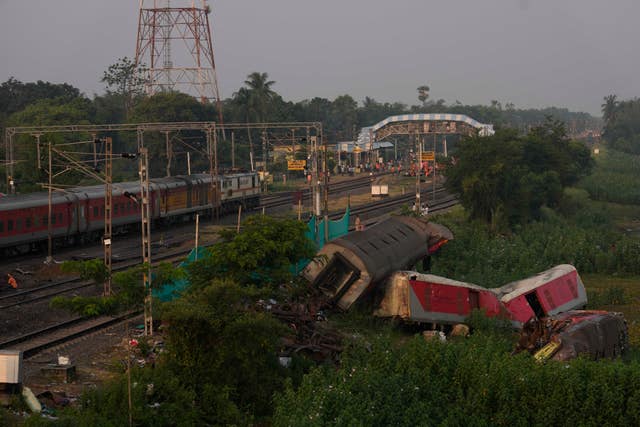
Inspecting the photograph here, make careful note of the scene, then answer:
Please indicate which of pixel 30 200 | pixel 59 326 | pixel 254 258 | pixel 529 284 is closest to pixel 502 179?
pixel 529 284

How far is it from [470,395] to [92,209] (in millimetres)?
29492

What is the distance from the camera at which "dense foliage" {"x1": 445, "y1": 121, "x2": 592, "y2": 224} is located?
5541cm

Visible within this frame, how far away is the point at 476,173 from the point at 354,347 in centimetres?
3635

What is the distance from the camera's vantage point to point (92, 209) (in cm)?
4256

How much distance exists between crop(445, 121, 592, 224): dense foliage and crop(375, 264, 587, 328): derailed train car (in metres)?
22.0

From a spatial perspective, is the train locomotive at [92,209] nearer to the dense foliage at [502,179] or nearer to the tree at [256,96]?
the dense foliage at [502,179]

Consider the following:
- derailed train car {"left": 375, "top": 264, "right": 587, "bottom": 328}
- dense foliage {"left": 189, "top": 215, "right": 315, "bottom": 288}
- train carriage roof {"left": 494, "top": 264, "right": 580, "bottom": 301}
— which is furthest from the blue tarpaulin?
train carriage roof {"left": 494, "top": 264, "right": 580, "bottom": 301}

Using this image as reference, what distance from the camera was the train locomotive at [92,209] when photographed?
123 ft

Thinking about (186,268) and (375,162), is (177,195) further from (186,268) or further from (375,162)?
(375,162)

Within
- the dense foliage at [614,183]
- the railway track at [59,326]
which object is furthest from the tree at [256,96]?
the railway track at [59,326]

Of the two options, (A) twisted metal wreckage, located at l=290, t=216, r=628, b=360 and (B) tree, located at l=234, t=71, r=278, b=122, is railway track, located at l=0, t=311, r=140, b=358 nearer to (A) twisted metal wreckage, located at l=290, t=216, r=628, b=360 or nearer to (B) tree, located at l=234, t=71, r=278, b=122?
(A) twisted metal wreckage, located at l=290, t=216, r=628, b=360

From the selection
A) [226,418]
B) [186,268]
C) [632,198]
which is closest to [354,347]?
[226,418]

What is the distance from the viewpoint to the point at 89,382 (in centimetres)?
2048

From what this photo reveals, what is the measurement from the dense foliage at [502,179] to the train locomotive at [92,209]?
16.3 metres
